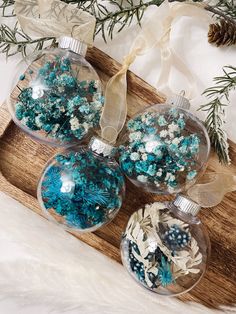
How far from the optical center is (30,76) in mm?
916

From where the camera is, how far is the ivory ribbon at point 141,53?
3.05 ft

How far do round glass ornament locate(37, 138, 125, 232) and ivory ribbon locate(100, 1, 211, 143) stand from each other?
5cm

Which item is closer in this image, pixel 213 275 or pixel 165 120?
pixel 165 120

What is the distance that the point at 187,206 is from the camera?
93 cm

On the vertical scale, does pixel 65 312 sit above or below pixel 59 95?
below

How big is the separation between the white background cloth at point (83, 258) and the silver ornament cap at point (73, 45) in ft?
0.38

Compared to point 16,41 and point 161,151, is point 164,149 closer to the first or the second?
point 161,151

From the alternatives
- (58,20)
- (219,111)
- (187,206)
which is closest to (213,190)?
(187,206)

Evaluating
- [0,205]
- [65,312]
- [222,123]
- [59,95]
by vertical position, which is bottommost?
[65,312]

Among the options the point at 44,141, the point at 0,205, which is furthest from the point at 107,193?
the point at 0,205

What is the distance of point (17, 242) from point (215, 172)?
1.38ft

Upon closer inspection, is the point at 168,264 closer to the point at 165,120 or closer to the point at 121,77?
the point at 165,120

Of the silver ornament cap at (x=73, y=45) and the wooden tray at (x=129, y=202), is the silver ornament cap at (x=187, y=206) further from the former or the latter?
the silver ornament cap at (x=73, y=45)

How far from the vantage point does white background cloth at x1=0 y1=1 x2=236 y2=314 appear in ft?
3.29
